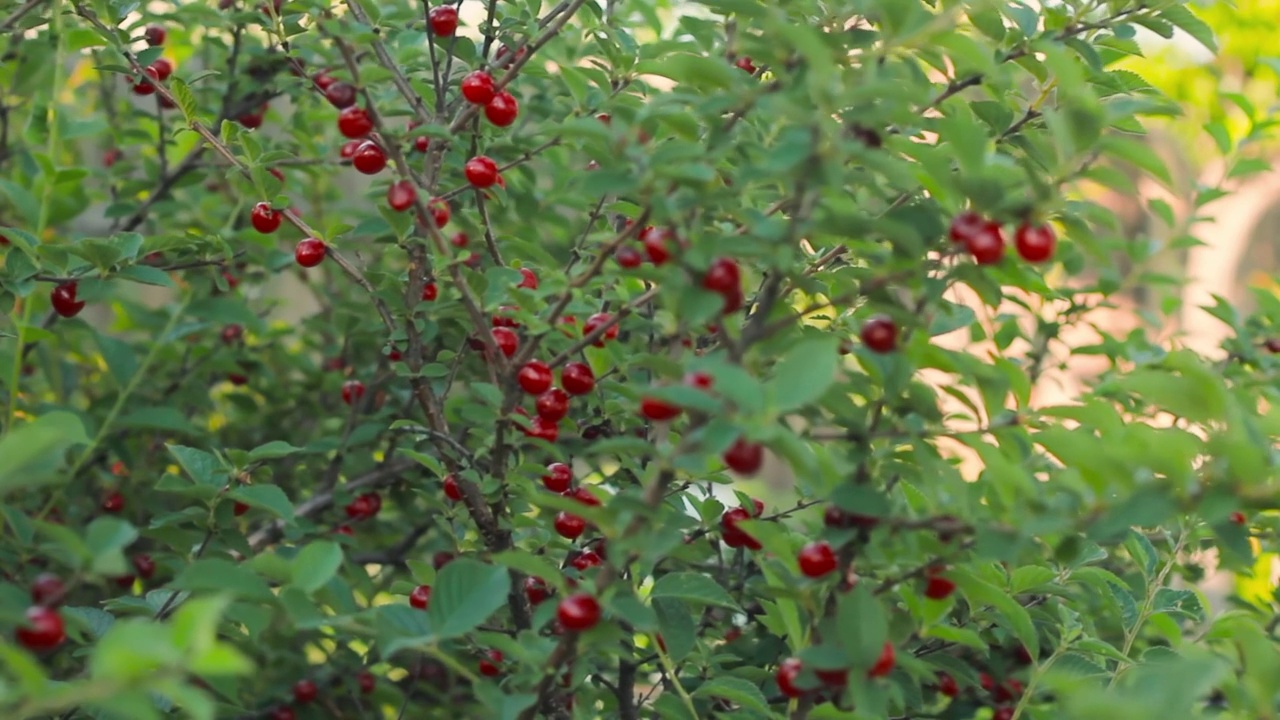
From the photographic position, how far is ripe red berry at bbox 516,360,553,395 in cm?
117

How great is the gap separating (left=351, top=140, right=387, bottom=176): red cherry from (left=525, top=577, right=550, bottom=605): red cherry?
1.56 ft

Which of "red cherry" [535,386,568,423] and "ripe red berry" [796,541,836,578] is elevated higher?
"ripe red berry" [796,541,836,578]

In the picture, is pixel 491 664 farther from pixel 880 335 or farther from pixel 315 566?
pixel 880 335

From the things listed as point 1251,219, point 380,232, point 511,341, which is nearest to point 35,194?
point 380,232

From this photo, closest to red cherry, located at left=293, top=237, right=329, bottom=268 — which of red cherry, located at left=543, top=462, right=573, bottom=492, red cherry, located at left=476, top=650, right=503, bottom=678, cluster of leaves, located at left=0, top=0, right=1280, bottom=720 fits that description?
A: cluster of leaves, located at left=0, top=0, right=1280, bottom=720

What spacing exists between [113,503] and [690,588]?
100 centimetres

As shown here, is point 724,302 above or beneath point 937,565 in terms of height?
above

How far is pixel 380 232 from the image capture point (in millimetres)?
1497

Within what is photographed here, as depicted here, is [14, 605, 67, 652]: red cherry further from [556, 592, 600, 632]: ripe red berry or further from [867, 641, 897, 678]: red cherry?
[867, 641, 897, 678]: red cherry

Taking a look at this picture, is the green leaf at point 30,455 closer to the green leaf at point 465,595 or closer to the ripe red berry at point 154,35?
the green leaf at point 465,595

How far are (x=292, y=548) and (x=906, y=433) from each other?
0.79m

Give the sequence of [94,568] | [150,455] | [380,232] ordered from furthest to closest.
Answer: [150,455], [380,232], [94,568]

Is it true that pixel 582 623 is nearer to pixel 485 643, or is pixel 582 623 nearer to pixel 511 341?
pixel 485 643

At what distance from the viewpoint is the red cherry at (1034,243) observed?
88 centimetres
